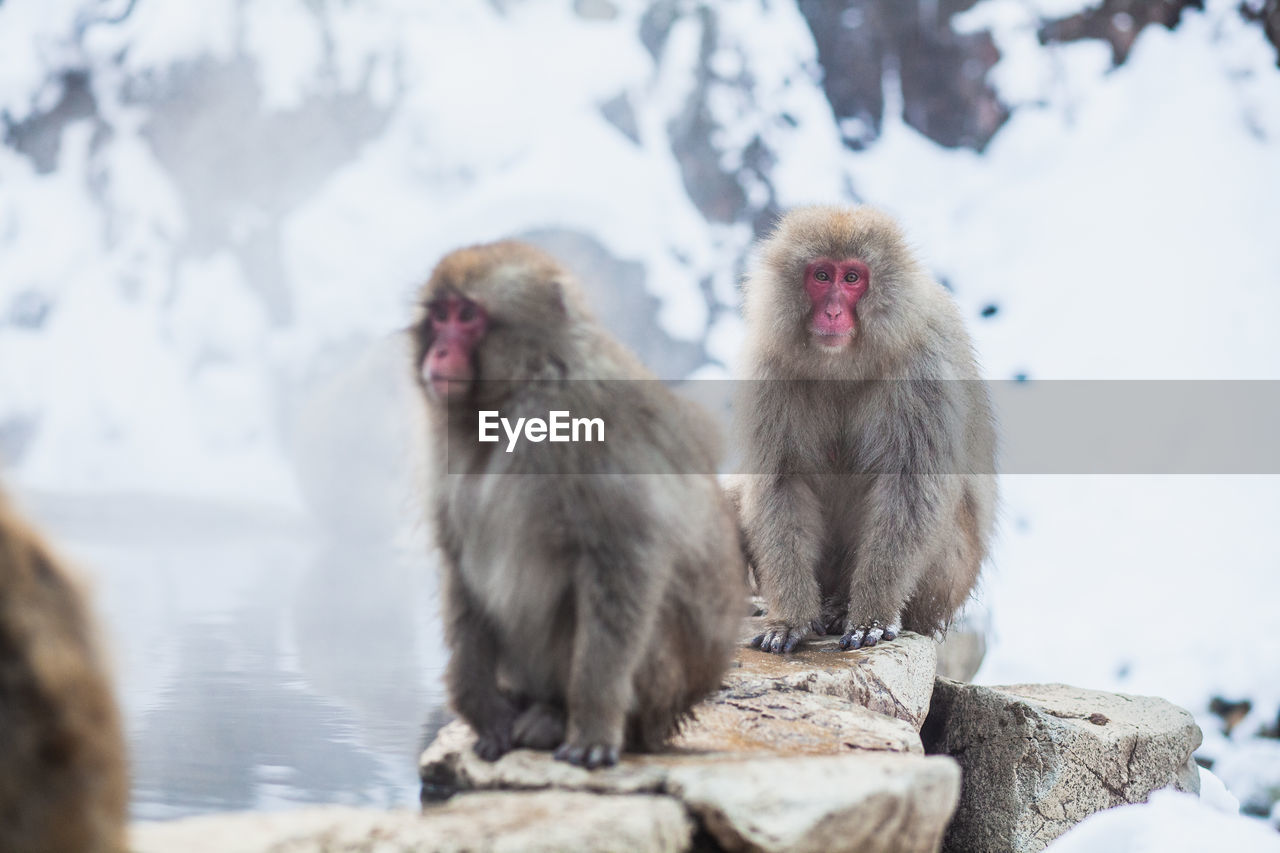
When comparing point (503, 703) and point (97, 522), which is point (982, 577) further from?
point (97, 522)

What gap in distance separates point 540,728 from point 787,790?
562 mm

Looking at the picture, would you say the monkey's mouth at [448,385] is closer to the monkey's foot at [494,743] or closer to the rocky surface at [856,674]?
the monkey's foot at [494,743]

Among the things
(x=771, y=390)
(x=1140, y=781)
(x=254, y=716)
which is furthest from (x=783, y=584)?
(x=254, y=716)

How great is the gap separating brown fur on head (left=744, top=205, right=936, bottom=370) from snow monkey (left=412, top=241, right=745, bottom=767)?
1386mm

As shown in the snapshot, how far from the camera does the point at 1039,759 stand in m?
3.83

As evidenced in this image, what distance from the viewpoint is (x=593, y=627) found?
7.60ft

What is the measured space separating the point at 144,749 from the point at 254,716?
1.29ft

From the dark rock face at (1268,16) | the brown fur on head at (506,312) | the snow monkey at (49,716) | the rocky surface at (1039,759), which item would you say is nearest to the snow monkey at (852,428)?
the rocky surface at (1039,759)

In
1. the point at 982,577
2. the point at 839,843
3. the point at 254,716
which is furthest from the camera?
the point at 982,577

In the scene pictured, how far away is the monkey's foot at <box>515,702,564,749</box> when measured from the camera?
99.3 inches

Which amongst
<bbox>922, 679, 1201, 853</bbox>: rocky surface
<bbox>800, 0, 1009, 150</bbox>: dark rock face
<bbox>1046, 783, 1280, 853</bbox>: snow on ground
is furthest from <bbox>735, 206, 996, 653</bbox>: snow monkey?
<bbox>800, 0, 1009, 150</bbox>: dark rock face

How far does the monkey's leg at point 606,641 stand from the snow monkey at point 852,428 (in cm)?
153
